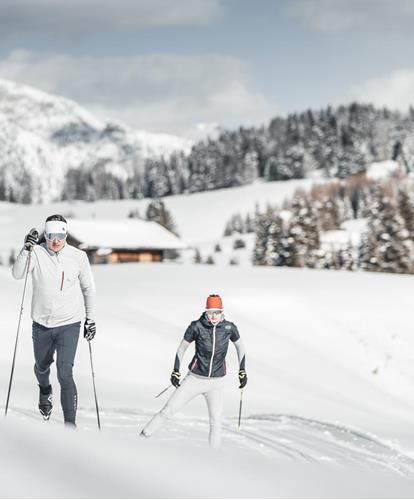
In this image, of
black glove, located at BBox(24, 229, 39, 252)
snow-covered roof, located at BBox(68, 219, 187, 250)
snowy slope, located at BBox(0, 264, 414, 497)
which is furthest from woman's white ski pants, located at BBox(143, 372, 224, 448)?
snow-covered roof, located at BBox(68, 219, 187, 250)

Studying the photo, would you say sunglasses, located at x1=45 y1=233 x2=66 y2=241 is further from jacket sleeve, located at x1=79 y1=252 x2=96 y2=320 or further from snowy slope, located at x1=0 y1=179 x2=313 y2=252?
snowy slope, located at x1=0 y1=179 x2=313 y2=252

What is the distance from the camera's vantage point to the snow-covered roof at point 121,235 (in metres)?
63.9

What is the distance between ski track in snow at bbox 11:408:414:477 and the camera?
902cm

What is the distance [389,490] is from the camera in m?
4.09

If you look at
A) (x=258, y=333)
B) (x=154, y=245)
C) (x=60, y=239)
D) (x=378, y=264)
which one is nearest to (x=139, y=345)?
(x=258, y=333)

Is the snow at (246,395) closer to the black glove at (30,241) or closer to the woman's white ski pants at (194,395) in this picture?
the woman's white ski pants at (194,395)

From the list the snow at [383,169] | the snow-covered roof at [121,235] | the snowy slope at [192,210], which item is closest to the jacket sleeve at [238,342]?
the snow-covered roof at [121,235]

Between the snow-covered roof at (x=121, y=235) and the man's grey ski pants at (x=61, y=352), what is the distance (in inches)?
2172

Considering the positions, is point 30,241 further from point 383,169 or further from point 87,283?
point 383,169

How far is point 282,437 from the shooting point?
1050cm

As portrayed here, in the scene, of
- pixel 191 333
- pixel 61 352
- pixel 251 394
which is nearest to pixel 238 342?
pixel 191 333

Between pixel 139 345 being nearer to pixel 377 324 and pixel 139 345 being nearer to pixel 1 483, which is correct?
pixel 377 324

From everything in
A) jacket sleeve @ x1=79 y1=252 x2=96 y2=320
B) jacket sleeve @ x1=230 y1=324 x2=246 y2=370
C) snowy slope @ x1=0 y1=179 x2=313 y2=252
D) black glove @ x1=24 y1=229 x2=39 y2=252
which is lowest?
jacket sleeve @ x1=230 y1=324 x2=246 y2=370

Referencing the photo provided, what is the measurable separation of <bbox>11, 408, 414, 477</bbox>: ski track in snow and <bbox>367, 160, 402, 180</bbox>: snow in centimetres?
16428
